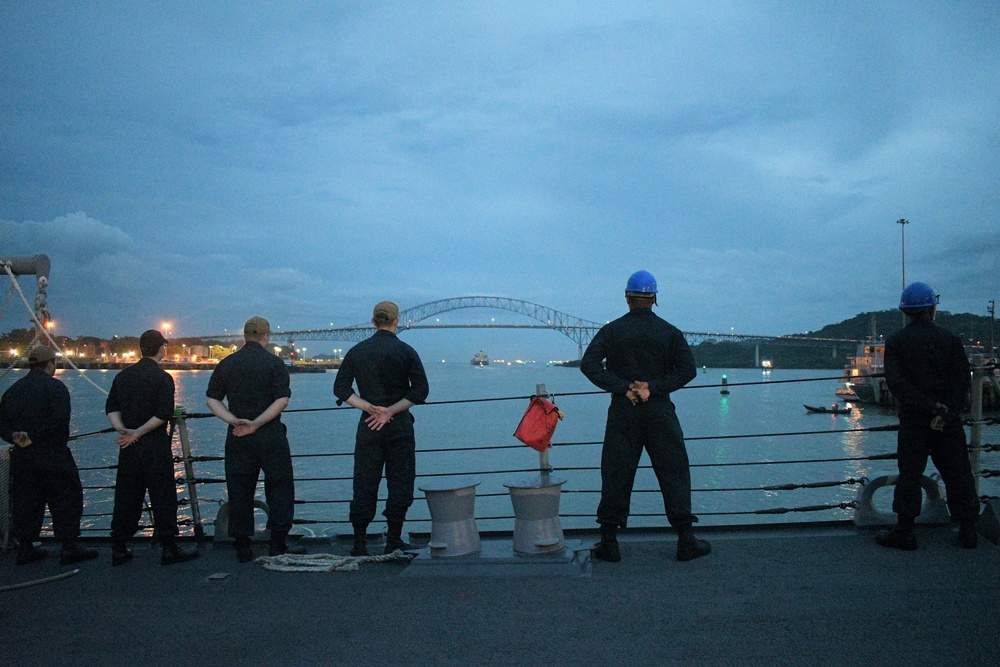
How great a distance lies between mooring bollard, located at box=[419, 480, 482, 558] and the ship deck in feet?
0.26

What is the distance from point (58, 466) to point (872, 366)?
63302 mm

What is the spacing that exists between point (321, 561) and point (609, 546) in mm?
1732

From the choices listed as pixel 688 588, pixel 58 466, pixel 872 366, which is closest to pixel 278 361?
pixel 58 466

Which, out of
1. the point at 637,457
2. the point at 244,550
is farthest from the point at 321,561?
the point at 637,457

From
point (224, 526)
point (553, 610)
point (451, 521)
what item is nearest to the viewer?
point (553, 610)

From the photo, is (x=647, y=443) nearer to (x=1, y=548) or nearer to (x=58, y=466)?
(x=58, y=466)

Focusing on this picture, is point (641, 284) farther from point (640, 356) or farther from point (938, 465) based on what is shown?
point (938, 465)

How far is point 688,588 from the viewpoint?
11.5 feet

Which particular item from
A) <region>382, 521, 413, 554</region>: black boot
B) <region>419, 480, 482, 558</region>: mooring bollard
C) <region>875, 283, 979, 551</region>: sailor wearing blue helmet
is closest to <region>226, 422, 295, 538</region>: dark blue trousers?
<region>382, 521, 413, 554</region>: black boot

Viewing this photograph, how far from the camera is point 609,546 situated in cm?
412

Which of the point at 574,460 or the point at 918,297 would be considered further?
the point at 574,460

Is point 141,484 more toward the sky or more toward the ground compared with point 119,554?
more toward the sky

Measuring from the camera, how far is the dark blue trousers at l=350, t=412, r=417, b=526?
448 cm

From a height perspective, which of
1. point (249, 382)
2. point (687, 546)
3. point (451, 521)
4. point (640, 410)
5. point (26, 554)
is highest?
point (249, 382)
